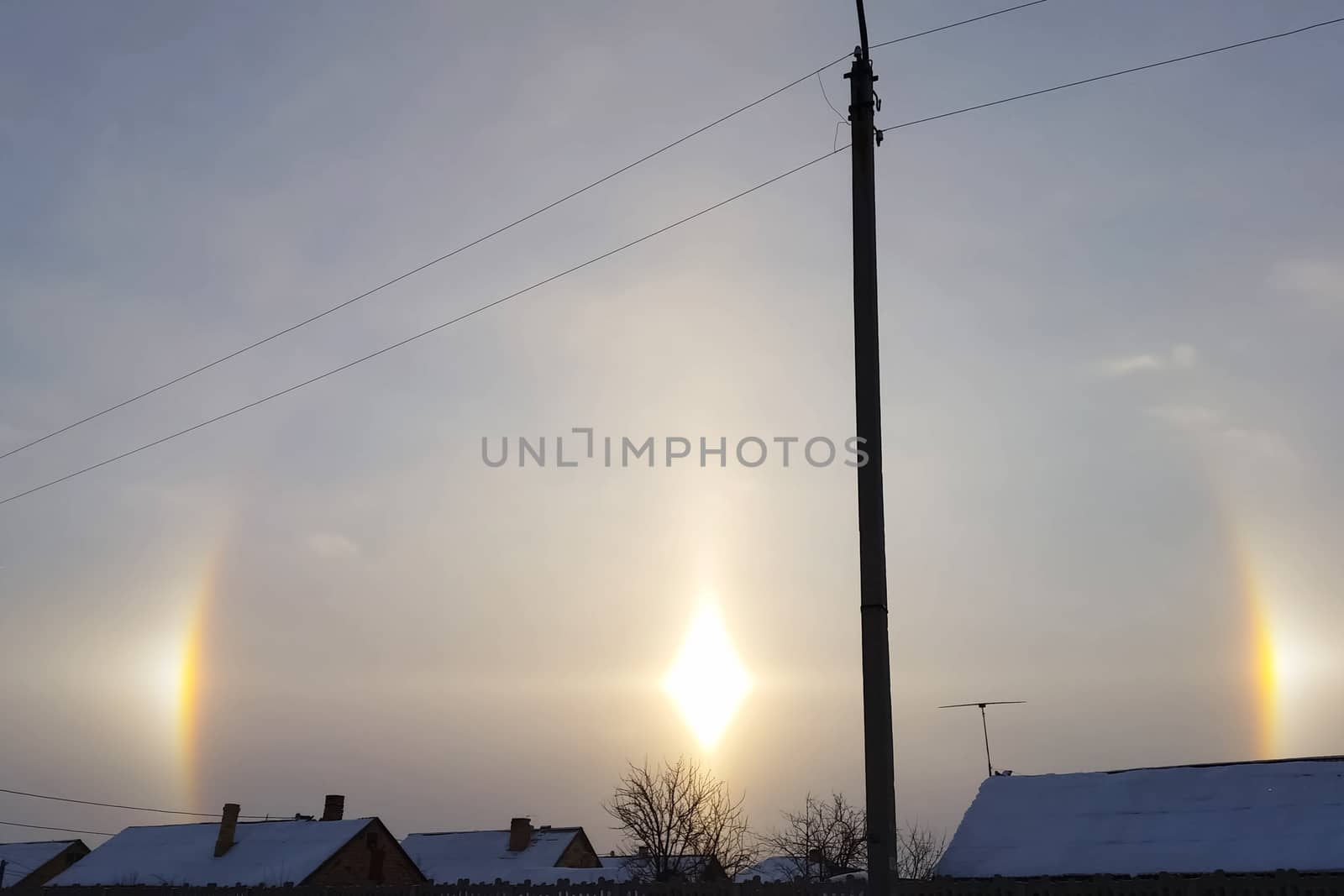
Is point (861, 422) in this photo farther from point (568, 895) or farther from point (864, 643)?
point (568, 895)

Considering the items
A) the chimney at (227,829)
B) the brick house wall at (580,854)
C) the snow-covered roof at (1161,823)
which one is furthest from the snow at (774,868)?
the snow-covered roof at (1161,823)

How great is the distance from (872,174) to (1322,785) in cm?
2624

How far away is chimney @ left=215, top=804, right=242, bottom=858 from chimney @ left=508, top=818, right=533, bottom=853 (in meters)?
17.3

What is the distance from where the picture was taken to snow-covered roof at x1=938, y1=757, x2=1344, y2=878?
25016mm

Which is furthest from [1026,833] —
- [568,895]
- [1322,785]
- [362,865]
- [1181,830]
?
[362,865]

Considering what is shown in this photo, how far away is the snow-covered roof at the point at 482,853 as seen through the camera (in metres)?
62.8

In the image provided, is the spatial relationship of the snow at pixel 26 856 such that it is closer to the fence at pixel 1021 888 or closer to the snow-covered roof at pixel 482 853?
the snow-covered roof at pixel 482 853

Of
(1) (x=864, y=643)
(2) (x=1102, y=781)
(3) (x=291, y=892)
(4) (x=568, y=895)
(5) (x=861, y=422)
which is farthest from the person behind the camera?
(2) (x=1102, y=781)

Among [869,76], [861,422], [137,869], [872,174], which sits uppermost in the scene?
[869,76]

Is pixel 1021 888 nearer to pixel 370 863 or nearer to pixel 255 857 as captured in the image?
pixel 370 863

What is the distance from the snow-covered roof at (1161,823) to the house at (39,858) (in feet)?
214

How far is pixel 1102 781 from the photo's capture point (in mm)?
30406

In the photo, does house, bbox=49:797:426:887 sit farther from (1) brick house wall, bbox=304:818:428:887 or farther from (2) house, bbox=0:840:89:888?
(2) house, bbox=0:840:89:888

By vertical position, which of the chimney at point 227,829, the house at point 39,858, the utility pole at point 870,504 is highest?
the utility pole at point 870,504
